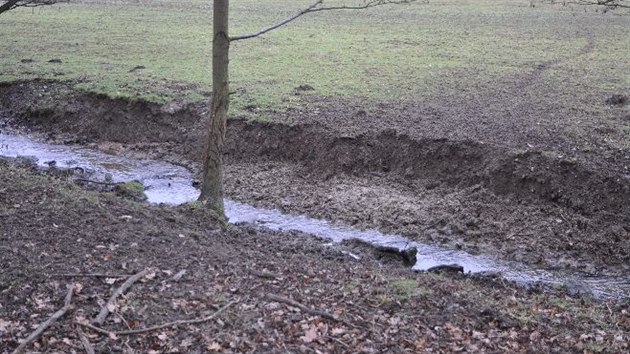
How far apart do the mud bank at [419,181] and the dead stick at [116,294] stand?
18.1 ft

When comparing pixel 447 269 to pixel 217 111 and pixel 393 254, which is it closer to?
pixel 393 254

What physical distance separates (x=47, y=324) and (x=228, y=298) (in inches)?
64.8

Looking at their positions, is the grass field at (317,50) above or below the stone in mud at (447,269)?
above

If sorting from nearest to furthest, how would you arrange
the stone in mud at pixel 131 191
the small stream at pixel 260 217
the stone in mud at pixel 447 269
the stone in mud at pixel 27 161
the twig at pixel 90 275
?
the twig at pixel 90 275, the stone in mud at pixel 447 269, the small stream at pixel 260 217, the stone in mud at pixel 131 191, the stone in mud at pixel 27 161

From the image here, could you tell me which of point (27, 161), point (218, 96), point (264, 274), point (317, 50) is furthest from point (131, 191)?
point (317, 50)

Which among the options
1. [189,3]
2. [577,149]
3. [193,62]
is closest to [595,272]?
[577,149]

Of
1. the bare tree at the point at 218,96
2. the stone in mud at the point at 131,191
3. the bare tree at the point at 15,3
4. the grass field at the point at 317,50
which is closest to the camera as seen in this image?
the bare tree at the point at 15,3

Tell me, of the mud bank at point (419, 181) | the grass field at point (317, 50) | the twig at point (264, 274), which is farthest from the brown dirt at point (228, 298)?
the grass field at point (317, 50)

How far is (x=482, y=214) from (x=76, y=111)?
10059 mm

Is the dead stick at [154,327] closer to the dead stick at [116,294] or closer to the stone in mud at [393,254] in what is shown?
the dead stick at [116,294]

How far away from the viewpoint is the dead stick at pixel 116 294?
6.10 metres

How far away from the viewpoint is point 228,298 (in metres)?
6.75

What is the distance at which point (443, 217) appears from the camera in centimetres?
1171

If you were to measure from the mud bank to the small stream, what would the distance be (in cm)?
26
